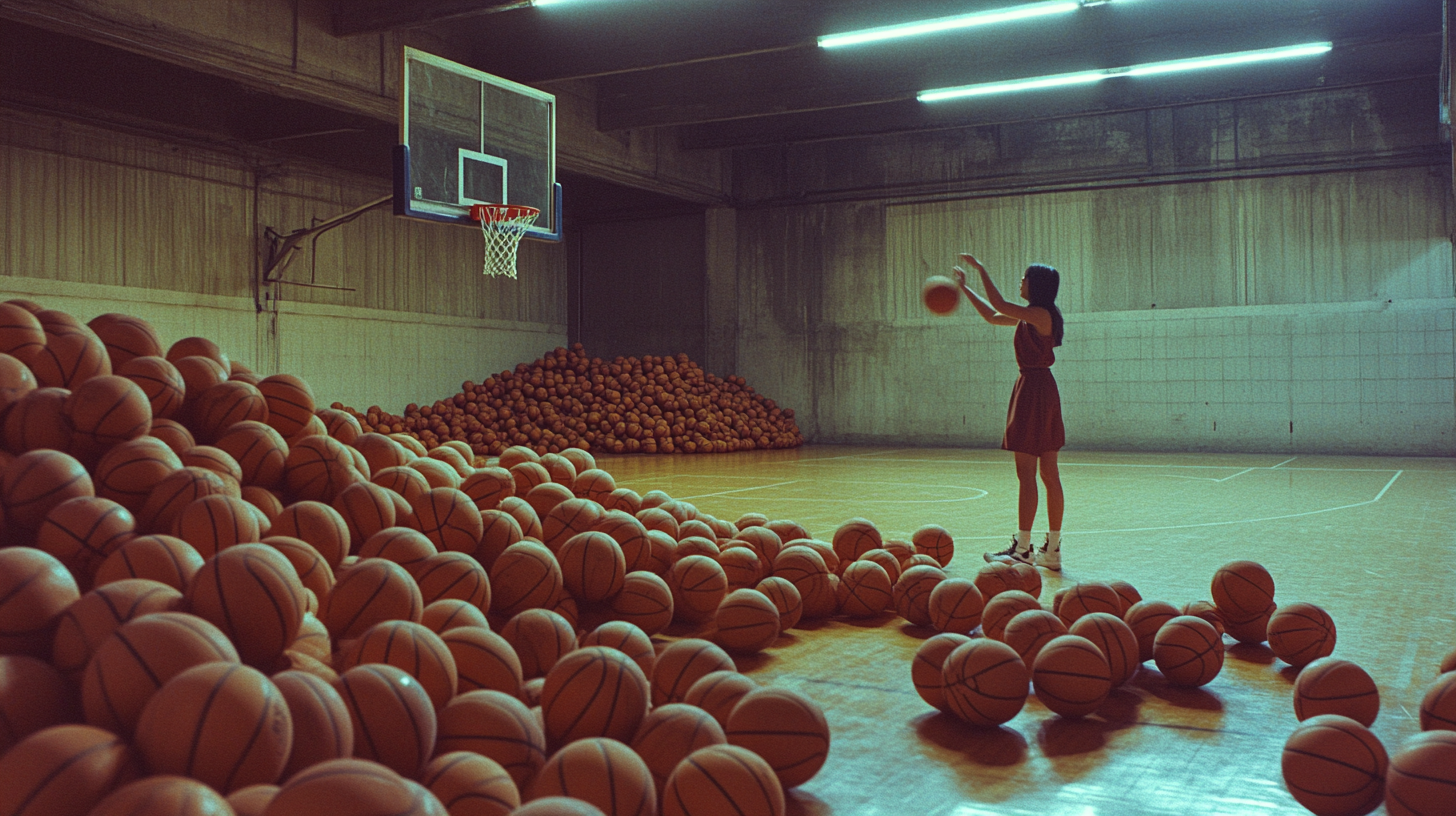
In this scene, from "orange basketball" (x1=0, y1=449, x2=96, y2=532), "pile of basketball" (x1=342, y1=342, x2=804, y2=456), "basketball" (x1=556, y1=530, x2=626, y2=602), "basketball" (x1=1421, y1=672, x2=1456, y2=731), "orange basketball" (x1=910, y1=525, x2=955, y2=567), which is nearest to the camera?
"basketball" (x1=1421, y1=672, x2=1456, y2=731)

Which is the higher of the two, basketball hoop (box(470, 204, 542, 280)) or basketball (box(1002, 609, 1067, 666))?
basketball hoop (box(470, 204, 542, 280))

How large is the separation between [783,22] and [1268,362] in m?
9.04

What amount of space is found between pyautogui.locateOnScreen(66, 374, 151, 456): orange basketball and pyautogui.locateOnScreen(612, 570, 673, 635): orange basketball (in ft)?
5.32

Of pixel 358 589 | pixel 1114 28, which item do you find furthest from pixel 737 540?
pixel 1114 28

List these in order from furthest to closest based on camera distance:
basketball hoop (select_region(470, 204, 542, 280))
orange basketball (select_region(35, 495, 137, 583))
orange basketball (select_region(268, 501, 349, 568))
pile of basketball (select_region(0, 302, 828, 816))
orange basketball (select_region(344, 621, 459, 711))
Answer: basketball hoop (select_region(470, 204, 542, 280))
orange basketball (select_region(268, 501, 349, 568))
orange basketball (select_region(35, 495, 137, 583))
orange basketball (select_region(344, 621, 459, 711))
pile of basketball (select_region(0, 302, 828, 816))

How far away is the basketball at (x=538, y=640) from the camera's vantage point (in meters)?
2.75

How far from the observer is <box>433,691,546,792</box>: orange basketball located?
2.01m

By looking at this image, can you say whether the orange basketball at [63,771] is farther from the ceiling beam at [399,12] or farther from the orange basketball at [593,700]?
the ceiling beam at [399,12]

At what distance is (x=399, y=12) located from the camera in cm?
1102

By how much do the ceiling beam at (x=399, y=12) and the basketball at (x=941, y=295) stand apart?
5.95m

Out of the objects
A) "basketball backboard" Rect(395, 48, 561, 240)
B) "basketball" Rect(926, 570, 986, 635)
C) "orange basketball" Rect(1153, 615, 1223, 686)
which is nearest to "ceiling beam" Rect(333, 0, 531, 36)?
"basketball backboard" Rect(395, 48, 561, 240)

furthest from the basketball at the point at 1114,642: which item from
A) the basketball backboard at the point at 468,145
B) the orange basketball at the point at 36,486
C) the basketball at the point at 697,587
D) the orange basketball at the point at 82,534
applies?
the basketball backboard at the point at 468,145

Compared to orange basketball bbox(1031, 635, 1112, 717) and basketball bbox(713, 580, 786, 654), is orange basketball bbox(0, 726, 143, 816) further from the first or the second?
orange basketball bbox(1031, 635, 1112, 717)

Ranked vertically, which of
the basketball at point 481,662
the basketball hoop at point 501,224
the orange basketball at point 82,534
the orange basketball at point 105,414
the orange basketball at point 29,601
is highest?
the basketball hoop at point 501,224
